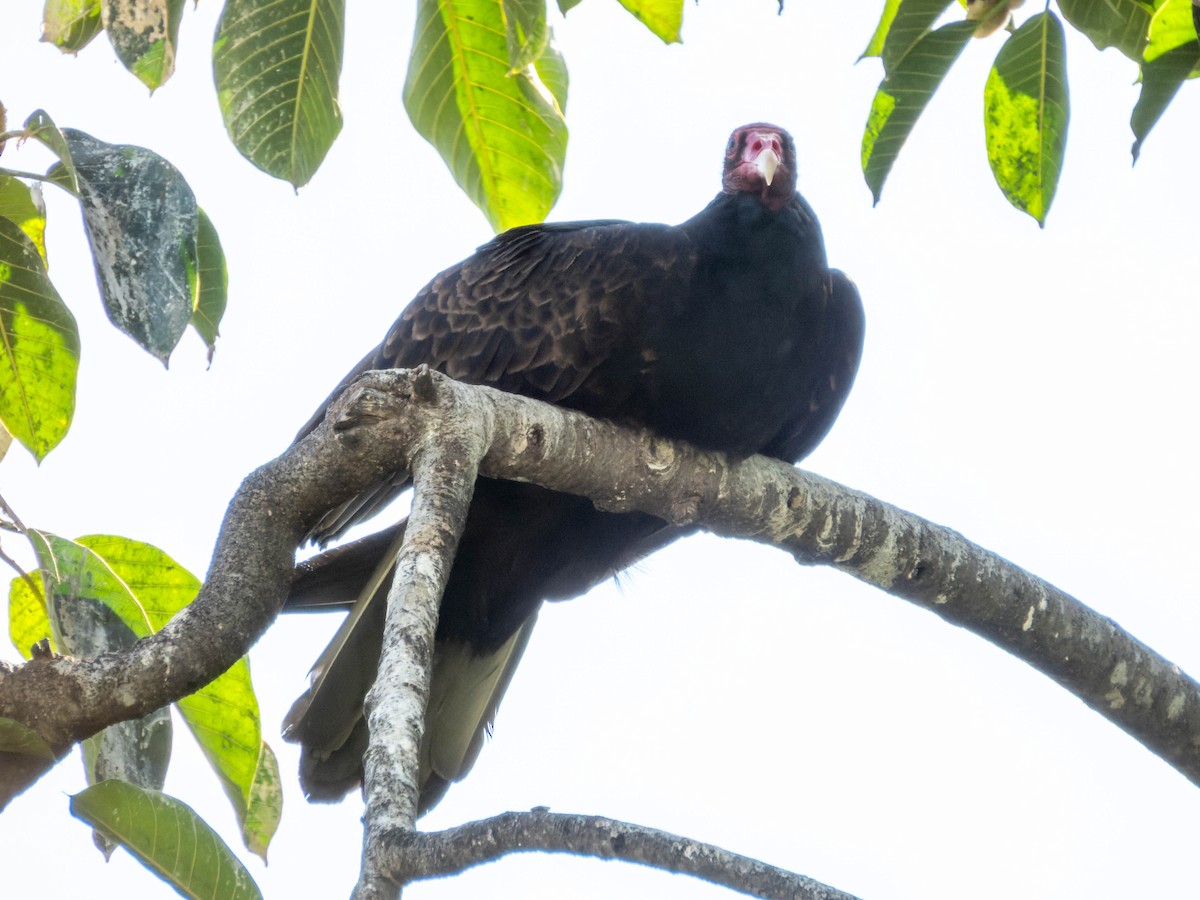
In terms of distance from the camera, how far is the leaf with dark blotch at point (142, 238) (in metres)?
2.12

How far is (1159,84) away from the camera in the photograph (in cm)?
231

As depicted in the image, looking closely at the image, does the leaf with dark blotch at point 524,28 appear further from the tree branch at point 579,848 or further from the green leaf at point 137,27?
the tree branch at point 579,848

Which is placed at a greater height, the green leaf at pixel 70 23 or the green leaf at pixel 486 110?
the green leaf at pixel 486 110

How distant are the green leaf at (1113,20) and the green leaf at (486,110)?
3.58 ft

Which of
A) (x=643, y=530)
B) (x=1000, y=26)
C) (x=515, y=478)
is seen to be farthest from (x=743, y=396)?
(x=1000, y=26)

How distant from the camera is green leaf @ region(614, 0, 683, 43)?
268cm

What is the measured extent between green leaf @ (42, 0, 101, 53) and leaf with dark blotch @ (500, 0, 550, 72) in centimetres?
90

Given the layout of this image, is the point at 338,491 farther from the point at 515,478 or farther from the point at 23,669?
the point at 23,669

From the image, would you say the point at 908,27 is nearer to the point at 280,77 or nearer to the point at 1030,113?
the point at 1030,113

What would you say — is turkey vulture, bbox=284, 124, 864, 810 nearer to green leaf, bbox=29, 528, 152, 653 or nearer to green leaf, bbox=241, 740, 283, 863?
green leaf, bbox=241, 740, 283, 863

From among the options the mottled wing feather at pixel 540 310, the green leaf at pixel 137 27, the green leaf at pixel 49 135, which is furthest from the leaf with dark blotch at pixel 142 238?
the mottled wing feather at pixel 540 310

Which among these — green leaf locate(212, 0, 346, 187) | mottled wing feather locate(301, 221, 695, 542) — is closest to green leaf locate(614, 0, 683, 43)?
green leaf locate(212, 0, 346, 187)

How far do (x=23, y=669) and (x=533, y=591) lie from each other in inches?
69.4

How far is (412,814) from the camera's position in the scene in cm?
159
